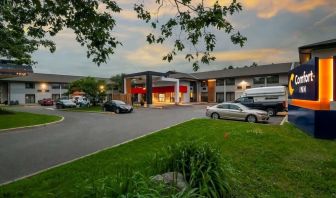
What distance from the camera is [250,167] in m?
7.00

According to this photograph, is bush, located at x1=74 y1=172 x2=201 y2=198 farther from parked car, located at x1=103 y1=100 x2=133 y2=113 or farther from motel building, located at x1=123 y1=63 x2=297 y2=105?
motel building, located at x1=123 y1=63 x2=297 y2=105

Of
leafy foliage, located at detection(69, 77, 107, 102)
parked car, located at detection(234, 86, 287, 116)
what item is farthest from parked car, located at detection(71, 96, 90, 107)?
parked car, located at detection(234, 86, 287, 116)

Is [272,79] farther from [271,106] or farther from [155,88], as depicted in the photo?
[271,106]

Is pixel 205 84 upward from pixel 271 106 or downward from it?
upward

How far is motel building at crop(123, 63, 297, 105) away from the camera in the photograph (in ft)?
147

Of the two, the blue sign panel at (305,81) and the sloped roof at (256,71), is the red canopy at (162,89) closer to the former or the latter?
the sloped roof at (256,71)

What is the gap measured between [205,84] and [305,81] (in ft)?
150

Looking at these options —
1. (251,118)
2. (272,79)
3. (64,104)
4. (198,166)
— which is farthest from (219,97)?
(198,166)

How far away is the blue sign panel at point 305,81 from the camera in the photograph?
37.0ft

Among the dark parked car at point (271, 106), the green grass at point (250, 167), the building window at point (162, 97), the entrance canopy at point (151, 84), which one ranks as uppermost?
the entrance canopy at point (151, 84)

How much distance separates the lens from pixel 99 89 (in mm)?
40719

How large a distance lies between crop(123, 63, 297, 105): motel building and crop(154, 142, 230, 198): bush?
3581 centimetres

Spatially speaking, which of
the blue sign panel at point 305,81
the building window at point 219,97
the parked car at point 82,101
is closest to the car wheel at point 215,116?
the blue sign panel at point 305,81

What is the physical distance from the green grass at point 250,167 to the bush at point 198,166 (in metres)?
0.41
